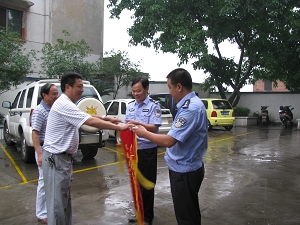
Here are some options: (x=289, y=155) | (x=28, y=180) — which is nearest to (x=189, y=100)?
(x=28, y=180)

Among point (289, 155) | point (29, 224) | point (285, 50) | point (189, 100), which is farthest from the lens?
point (285, 50)

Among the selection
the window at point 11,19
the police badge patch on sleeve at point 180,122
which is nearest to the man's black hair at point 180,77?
the police badge patch on sleeve at point 180,122

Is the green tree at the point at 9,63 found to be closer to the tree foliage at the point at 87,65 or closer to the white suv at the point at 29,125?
the tree foliage at the point at 87,65

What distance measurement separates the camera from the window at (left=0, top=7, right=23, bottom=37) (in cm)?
1561

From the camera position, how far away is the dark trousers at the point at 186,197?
2.81 meters

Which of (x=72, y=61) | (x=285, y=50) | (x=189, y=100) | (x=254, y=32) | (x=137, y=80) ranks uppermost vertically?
(x=254, y=32)

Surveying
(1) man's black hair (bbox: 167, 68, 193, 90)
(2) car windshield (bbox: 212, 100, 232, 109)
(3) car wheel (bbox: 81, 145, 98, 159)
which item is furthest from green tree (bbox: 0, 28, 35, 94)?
(1) man's black hair (bbox: 167, 68, 193, 90)

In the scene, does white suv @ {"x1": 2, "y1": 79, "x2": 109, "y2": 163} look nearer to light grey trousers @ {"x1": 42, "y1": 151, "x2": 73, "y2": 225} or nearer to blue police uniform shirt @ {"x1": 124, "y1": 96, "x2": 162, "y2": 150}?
blue police uniform shirt @ {"x1": 124, "y1": 96, "x2": 162, "y2": 150}

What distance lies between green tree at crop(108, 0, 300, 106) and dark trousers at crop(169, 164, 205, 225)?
13.2m

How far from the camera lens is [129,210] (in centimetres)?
458

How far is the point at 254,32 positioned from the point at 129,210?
15.9m

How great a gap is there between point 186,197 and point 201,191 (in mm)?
2821

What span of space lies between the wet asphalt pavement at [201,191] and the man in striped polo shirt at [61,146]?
1115mm

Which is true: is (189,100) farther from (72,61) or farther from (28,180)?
(72,61)
